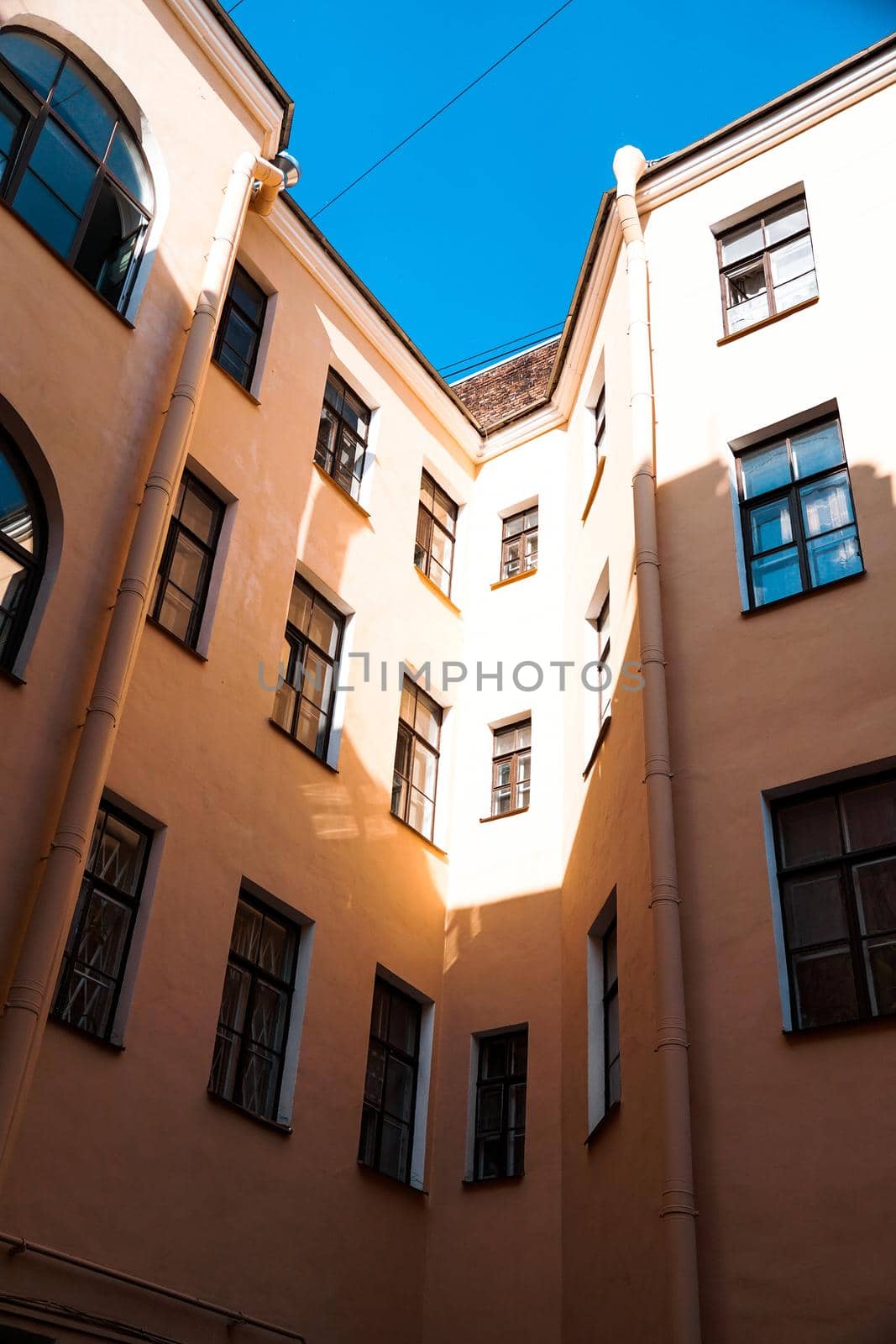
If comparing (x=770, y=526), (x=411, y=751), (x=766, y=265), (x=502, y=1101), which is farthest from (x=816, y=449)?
(x=502, y=1101)

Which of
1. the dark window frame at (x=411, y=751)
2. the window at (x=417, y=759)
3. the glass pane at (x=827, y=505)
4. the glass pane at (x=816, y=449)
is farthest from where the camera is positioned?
the window at (x=417, y=759)

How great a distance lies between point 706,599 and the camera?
12305 millimetres

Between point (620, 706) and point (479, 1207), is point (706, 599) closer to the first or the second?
point (620, 706)

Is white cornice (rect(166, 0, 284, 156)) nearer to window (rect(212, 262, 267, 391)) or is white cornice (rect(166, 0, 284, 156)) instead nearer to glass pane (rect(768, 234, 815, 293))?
window (rect(212, 262, 267, 391))

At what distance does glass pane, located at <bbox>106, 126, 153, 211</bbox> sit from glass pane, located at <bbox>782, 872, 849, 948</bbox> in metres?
9.54

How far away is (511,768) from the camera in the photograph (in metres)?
16.3

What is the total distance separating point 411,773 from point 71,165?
25.6 ft

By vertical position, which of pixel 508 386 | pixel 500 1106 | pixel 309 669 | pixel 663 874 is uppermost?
pixel 508 386

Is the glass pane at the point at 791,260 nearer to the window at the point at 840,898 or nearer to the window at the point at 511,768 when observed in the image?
the window at the point at 511,768

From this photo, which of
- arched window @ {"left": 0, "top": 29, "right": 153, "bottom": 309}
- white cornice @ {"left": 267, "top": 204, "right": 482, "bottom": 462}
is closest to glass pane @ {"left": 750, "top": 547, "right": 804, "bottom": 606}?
arched window @ {"left": 0, "top": 29, "right": 153, "bottom": 309}

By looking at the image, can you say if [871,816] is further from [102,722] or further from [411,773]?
[411,773]

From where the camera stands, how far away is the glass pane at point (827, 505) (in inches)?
473

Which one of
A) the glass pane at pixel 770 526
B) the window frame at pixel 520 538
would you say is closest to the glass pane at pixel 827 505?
the glass pane at pixel 770 526

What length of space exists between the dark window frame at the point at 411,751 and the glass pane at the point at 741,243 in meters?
6.51
